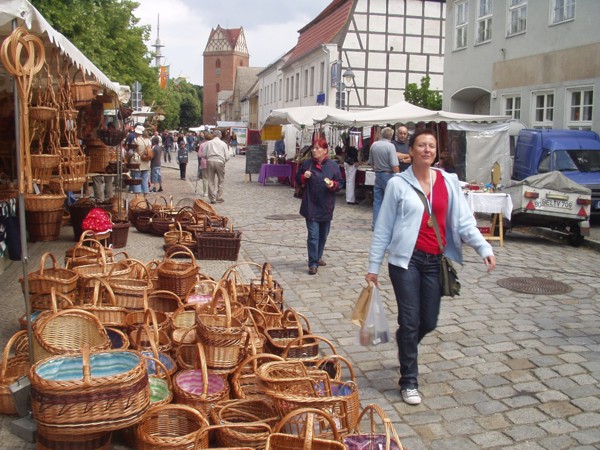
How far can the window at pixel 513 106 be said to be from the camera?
64.8 feet

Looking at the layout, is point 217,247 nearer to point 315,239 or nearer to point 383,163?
point 315,239

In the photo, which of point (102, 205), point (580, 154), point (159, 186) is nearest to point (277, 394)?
point (102, 205)

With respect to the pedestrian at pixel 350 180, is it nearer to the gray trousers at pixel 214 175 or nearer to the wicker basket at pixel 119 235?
the gray trousers at pixel 214 175

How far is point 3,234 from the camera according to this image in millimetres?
7863

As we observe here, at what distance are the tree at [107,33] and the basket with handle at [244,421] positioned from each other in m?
13.0

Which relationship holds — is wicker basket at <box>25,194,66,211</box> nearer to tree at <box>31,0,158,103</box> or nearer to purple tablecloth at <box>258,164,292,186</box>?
tree at <box>31,0,158,103</box>

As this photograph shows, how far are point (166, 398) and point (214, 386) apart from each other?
0.36 meters

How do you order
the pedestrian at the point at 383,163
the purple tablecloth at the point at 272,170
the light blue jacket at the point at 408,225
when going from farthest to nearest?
the purple tablecloth at the point at 272,170
the pedestrian at the point at 383,163
the light blue jacket at the point at 408,225

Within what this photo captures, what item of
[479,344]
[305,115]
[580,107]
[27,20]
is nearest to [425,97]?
[305,115]

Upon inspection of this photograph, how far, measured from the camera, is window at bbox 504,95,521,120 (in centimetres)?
1975

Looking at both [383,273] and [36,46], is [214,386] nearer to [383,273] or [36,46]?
[36,46]

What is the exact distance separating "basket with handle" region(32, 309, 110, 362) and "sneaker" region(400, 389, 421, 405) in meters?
2.10

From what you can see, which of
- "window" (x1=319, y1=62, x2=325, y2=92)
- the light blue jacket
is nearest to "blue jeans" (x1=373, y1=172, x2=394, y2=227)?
the light blue jacket

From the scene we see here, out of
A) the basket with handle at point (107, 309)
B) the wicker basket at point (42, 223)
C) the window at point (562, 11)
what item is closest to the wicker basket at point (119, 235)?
the wicker basket at point (42, 223)
